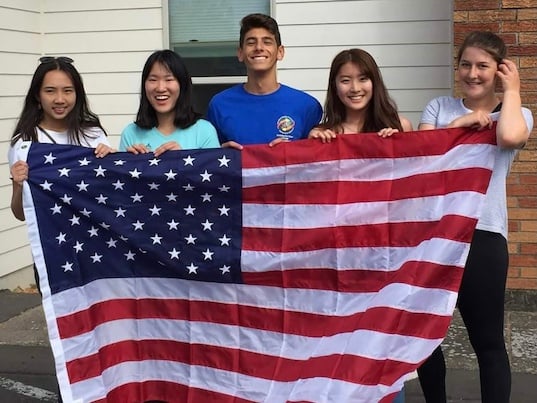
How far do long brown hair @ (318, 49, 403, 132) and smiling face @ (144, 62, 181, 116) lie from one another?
75 cm

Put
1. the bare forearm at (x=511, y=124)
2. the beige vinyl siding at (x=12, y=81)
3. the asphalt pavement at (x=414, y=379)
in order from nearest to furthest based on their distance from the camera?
the bare forearm at (x=511, y=124), the asphalt pavement at (x=414, y=379), the beige vinyl siding at (x=12, y=81)

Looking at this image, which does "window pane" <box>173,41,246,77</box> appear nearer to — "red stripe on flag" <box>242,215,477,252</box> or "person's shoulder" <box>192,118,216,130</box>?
"person's shoulder" <box>192,118,216,130</box>

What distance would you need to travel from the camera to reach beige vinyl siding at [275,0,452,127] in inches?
239

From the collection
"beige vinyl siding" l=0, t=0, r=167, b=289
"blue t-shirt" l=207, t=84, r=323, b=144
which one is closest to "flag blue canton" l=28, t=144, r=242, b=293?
"blue t-shirt" l=207, t=84, r=323, b=144

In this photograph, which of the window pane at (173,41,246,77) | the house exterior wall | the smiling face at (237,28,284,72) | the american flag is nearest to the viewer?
the american flag

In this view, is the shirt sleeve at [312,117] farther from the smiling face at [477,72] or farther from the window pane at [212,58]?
the window pane at [212,58]

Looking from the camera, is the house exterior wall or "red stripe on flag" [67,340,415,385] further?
the house exterior wall

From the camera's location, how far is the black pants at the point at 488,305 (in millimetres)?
3199

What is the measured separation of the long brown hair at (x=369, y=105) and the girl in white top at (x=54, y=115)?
110 centimetres

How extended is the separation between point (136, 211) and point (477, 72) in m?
1.73

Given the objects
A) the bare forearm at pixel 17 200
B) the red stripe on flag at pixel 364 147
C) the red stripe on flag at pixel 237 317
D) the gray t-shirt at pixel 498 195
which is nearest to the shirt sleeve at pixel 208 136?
the red stripe on flag at pixel 364 147

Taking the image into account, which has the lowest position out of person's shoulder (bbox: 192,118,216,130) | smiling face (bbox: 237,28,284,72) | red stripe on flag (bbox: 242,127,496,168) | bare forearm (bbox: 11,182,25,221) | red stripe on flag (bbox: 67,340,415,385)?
red stripe on flag (bbox: 67,340,415,385)

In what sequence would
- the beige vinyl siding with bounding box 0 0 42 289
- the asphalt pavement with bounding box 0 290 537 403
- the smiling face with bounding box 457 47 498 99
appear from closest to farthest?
the smiling face with bounding box 457 47 498 99, the asphalt pavement with bounding box 0 290 537 403, the beige vinyl siding with bounding box 0 0 42 289

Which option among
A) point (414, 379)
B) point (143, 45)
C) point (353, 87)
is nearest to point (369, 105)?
point (353, 87)
